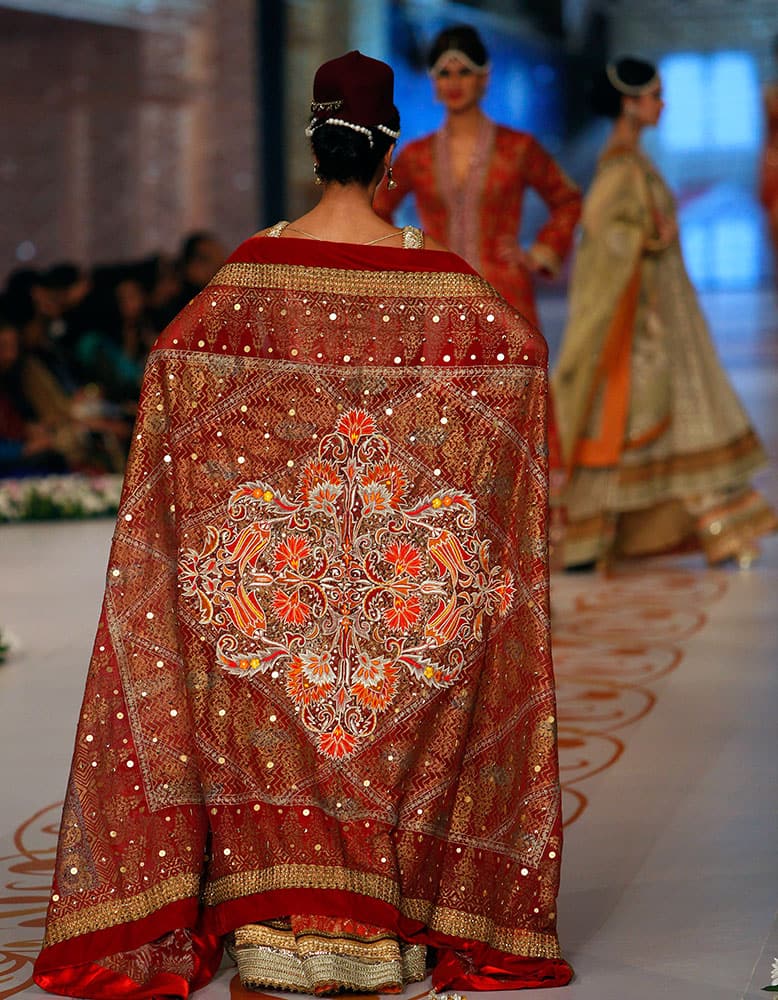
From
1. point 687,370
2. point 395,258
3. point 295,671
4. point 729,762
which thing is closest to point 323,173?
point 395,258

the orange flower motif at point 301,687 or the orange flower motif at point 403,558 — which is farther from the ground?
the orange flower motif at point 403,558

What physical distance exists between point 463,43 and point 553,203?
62 centimetres

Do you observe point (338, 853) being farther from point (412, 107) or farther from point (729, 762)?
point (412, 107)

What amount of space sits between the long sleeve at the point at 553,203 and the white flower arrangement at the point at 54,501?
3004 millimetres

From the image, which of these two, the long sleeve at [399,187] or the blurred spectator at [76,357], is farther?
the blurred spectator at [76,357]

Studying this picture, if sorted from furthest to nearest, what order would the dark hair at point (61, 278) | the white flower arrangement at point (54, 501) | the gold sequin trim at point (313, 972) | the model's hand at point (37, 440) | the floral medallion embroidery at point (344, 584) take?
the dark hair at point (61, 278) < the model's hand at point (37, 440) < the white flower arrangement at point (54, 501) < the floral medallion embroidery at point (344, 584) < the gold sequin trim at point (313, 972)

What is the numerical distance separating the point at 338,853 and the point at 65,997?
0.42 metres

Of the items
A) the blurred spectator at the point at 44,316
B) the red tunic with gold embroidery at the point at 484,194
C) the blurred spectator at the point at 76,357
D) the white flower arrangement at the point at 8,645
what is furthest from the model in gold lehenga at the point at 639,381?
the blurred spectator at the point at 44,316

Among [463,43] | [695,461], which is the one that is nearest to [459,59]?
[463,43]

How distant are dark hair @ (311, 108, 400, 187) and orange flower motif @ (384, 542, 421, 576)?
52 cm

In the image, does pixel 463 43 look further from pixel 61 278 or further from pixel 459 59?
pixel 61 278

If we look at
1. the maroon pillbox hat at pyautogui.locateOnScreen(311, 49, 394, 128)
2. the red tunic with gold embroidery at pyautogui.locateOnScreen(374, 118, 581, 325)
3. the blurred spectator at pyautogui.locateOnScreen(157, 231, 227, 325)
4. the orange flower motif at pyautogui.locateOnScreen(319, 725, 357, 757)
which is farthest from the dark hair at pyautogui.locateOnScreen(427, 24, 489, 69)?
the blurred spectator at pyautogui.locateOnScreen(157, 231, 227, 325)

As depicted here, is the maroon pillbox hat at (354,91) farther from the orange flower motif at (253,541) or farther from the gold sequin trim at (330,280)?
the orange flower motif at (253,541)

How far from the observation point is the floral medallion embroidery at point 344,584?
265 cm
